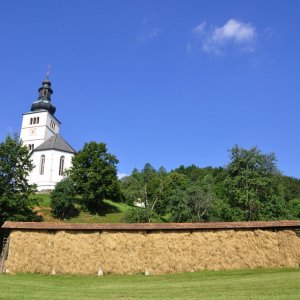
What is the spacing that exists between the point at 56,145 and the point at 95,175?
1557cm

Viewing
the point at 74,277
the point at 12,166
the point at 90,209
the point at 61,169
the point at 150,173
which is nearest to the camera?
the point at 74,277

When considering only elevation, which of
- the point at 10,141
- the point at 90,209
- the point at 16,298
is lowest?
the point at 16,298

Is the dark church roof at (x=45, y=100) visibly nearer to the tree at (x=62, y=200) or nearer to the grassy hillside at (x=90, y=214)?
the grassy hillside at (x=90, y=214)

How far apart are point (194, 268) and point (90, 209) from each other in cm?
4391

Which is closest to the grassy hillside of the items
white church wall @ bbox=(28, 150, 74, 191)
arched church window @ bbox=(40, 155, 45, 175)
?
white church wall @ bbox=(28, 150, 74, 191)

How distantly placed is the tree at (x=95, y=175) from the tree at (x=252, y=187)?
22729mm

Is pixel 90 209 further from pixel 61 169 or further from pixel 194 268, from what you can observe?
pixel 194 268

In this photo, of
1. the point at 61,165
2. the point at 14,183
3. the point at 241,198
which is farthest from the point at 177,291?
the point at 61,165

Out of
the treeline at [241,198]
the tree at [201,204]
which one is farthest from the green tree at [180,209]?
the tree at [201,204]

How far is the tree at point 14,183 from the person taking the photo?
132 ft

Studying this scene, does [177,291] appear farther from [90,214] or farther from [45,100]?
[45,100]

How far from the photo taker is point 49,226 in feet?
69.1

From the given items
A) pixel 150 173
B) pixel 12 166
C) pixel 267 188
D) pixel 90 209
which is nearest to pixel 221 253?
pixel 267 188

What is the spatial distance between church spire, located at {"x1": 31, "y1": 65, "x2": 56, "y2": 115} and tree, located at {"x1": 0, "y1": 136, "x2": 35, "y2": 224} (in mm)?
39894
